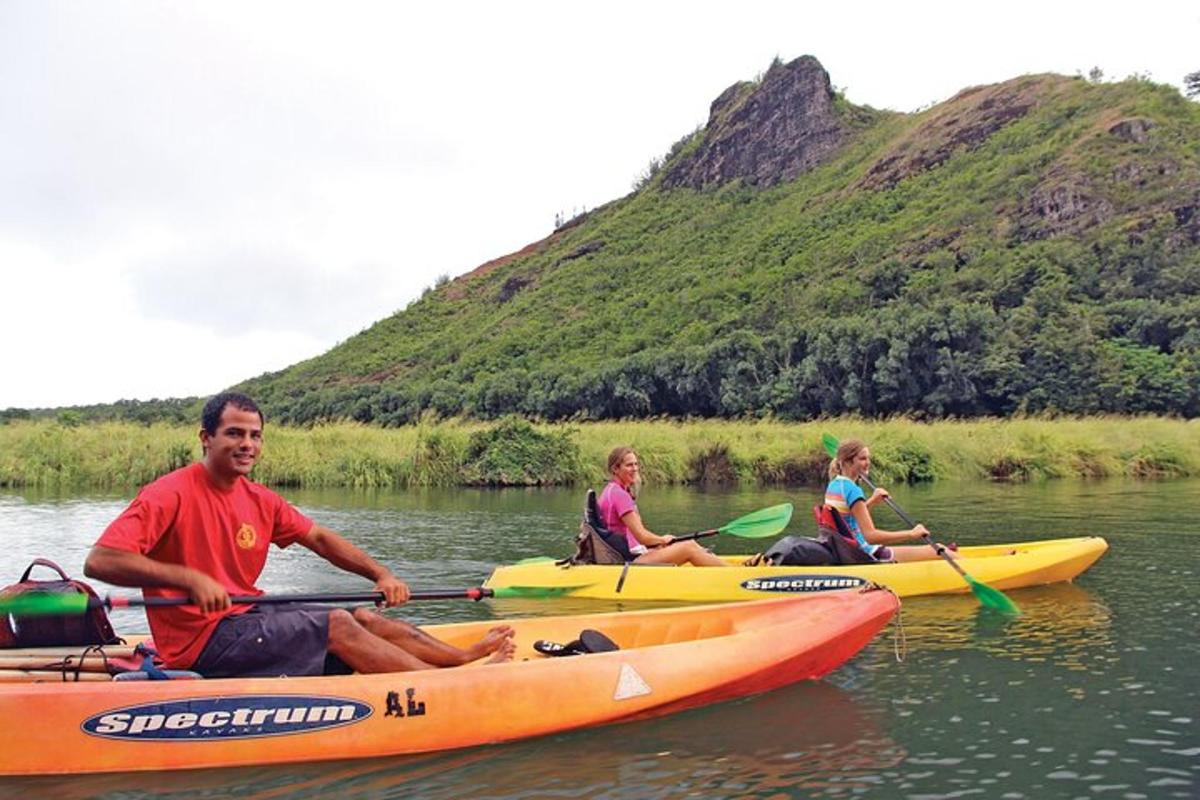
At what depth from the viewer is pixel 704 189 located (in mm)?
73812

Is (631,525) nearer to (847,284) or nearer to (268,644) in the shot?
(268,644)

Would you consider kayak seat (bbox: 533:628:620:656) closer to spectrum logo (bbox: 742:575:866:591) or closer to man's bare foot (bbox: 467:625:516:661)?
man's bare foot (bbox: 467:625:516:661)

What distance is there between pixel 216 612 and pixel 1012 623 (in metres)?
5.55

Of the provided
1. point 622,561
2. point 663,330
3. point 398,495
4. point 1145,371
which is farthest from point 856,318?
point 622,561

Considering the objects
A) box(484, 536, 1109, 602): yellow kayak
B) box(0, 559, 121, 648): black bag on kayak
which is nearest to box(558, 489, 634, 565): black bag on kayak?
box(484, 536, 1109, 602): yellow kayak

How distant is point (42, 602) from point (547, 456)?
16.1 m

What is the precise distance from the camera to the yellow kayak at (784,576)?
844 centimetres

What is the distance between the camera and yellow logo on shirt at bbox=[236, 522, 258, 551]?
15.5 ft

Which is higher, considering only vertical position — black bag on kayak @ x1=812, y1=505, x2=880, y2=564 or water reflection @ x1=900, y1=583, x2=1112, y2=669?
black bag on kayak @ x1=812, y1=505, x2=880, y2=564

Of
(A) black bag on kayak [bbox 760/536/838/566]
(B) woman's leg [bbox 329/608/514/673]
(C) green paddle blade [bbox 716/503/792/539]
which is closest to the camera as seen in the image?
(B) woman's leg [bbox 329/608/514/673]

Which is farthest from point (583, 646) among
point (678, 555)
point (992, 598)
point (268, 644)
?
point (992, 598)

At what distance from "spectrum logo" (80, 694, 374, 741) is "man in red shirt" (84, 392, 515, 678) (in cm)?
21

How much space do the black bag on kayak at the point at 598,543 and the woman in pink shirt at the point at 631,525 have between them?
51mm

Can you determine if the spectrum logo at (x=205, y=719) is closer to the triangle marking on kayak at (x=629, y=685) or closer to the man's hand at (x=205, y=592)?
the man's hand at (x=205, y=592)
